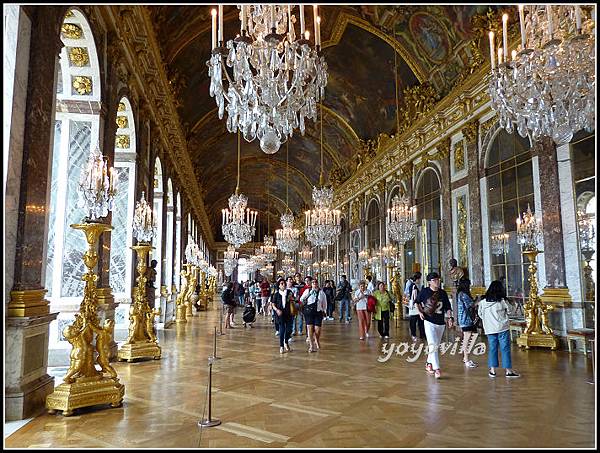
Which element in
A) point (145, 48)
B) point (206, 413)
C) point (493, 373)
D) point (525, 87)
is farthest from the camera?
point (145, 48)

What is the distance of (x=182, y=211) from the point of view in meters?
18.6

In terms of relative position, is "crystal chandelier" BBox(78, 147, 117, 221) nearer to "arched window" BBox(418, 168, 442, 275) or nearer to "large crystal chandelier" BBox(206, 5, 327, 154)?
"large crystal chandelier" BBox(206, 5, 327, 154)

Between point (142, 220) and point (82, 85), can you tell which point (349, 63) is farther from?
point (142, 220)

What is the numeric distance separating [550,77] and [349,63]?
37.5ft

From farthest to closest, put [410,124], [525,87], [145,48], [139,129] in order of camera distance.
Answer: [410,124], [139,129], [145,48], [525,87]

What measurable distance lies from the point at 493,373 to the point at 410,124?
1037cm

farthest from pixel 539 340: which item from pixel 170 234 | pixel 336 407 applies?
pixel 170 234

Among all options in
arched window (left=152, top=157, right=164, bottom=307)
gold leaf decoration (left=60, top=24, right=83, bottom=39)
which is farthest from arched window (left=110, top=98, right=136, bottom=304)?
arched window (left=152, top=157, right=164, bottom=307)

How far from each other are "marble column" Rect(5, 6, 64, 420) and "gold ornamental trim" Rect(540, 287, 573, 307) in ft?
26.8

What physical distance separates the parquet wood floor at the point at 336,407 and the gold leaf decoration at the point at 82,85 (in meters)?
4.22

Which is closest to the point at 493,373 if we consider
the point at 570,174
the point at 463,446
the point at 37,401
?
the point at 463,446

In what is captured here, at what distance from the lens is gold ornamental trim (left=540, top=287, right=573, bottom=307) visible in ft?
25.7

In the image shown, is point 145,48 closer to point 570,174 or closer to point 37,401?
point 37,401

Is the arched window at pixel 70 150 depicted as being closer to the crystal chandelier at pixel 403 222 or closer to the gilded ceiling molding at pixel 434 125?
the crystal chandelier at pixel 403 222
